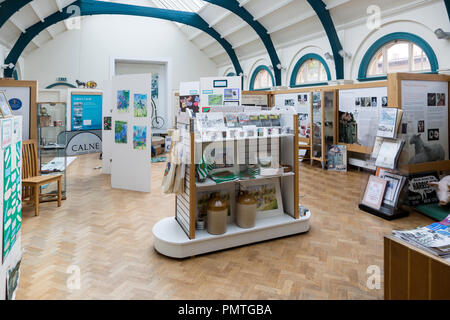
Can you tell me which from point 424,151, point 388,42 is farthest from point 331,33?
point 424,151

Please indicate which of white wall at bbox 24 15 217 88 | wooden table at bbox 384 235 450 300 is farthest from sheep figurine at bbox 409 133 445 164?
white wall at bbox 24 15 217 88

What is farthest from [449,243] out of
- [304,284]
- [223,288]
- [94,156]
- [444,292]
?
[94,156]

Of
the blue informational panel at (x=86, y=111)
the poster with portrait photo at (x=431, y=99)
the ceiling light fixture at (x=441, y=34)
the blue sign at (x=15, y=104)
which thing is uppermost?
the ceiling light fixture at (x=441, y=34)

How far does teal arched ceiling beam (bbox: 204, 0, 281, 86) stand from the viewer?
10.8m

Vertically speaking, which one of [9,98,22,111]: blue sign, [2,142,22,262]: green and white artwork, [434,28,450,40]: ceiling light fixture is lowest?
[2,142,22,262]: green and white artwork

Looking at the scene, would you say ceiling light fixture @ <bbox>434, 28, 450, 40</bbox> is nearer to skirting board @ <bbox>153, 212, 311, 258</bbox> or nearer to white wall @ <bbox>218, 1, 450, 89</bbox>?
white wall @ <bbox>218, 1, 450, 89</bbox>

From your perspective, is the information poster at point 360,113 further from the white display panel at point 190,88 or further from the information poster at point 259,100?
the white display panel at point 190,88

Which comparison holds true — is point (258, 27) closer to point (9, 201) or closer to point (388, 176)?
point (388, 176)

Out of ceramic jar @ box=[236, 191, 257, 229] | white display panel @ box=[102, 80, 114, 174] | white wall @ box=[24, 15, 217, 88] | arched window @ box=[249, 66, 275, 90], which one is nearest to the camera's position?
ceramic jar @ box=[236, 191, 257, 229]

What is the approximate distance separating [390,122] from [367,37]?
4731mm

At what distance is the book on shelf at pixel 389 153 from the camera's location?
14.7 ft

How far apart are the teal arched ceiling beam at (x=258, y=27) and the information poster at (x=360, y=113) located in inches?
163

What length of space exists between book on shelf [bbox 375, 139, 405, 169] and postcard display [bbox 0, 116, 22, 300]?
4519mm

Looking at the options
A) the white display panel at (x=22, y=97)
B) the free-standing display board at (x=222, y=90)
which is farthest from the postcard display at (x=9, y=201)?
the free-standing display board at (x=222, y=90)
